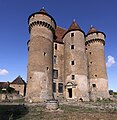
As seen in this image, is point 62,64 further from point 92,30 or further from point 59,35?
point 92,30

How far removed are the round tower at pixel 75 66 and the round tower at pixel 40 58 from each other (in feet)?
12.4

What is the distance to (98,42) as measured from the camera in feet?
114

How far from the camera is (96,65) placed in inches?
1309

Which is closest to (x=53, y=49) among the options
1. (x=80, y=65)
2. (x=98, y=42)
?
(x=80, y=65)

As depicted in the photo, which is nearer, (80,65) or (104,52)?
(80,65)

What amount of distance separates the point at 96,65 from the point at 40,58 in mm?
13360

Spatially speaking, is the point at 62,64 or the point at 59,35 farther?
the point at 59,35

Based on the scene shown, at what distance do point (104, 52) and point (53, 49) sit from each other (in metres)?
12.7

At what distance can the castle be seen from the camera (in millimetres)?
26438

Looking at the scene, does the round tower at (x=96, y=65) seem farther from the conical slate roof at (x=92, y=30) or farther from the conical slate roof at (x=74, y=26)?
the conical slate roof at (x=74, y=26)

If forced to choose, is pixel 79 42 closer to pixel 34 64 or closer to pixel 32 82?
pixel 34 64

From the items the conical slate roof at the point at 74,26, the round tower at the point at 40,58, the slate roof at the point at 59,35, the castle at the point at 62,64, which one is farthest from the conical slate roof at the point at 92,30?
the round tower at the point at 40,58

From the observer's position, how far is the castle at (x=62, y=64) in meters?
26.4

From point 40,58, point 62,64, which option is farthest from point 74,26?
point 40,58
